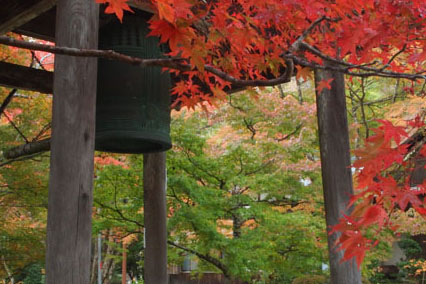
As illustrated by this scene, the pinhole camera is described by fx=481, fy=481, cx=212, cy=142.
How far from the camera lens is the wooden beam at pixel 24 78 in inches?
198

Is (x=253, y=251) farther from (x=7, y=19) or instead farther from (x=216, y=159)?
(x=7, y=19)

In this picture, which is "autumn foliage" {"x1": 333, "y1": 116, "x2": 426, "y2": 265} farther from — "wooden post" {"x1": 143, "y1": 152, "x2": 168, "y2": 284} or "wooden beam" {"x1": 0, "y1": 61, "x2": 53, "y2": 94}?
"wooden beam" {"x1": 0, "y1": 61, "x2": 53, "y2": 94}

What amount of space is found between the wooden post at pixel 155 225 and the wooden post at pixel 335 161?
6.93ft

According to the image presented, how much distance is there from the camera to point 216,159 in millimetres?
8711

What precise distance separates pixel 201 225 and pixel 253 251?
1.32m

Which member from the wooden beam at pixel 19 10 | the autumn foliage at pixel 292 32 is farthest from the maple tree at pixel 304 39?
the wooden beam at pixel 19 10

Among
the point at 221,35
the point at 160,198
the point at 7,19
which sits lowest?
the point at 160,198

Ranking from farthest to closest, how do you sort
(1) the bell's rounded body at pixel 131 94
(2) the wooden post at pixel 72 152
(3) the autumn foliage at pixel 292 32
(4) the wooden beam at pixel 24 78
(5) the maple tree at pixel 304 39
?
1. (4) the wooden beam at pixel 24 78
2. (1) the bell's rounded body at pixel 131 94
3. (2) the wooden post at pixel 72 152
4. (3) the autumn foliage at pixel 292 32
5. (5) the maple tree at pixel 304 39

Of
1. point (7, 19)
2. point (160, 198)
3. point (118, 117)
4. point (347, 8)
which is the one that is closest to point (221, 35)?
point (347, 8)

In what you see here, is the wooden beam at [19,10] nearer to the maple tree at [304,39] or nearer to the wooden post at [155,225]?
the maple tree at [304,39]

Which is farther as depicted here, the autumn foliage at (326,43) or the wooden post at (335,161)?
the wooden post at (335,161)

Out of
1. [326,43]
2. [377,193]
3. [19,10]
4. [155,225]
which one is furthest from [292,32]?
[155,225]

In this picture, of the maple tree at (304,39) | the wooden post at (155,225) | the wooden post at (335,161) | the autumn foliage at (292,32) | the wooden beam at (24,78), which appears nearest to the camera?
the maple tree at (304,39)

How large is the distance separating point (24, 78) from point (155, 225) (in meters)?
2.22
